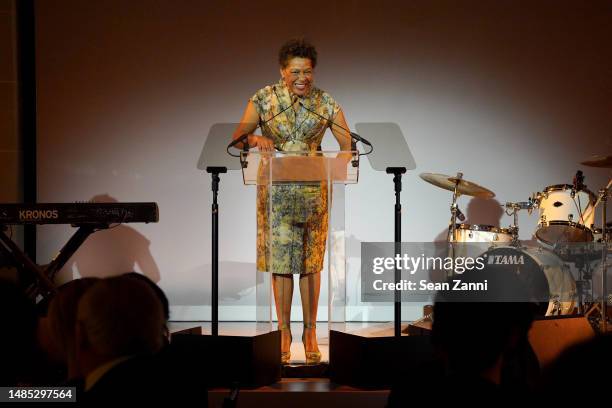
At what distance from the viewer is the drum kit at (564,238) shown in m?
5.00

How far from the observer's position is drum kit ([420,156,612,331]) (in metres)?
5.00

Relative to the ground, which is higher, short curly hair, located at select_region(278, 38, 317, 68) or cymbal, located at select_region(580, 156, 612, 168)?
short curly hair, located at select_region(278, 38, 317, 68)

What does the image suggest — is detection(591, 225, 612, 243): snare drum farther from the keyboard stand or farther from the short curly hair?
the keyboard stand

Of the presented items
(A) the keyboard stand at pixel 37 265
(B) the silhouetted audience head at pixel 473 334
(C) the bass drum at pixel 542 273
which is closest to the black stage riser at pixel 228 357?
(A) the keyboard stand at pixel 37 265

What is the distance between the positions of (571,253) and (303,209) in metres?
2.43

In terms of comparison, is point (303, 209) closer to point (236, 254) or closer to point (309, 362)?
point (309, 362)

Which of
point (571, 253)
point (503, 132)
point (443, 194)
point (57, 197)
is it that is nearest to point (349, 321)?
point (571, 253)

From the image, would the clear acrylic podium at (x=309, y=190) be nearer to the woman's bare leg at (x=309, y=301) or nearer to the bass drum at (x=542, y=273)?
the woman's bare leg at (x=309, y=301)

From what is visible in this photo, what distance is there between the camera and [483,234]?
5.16 m

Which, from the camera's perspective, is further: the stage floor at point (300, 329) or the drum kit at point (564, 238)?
the drum kit at point (564, 238)

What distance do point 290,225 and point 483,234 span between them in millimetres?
1968

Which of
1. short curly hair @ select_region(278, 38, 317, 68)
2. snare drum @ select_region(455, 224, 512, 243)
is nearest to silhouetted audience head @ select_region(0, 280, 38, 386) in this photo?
short curly hair @ select_region(278, 38, 317, 68)

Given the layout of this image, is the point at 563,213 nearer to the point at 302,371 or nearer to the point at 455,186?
the point at 455,186

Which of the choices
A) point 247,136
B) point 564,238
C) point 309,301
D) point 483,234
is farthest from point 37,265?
point 564,238
